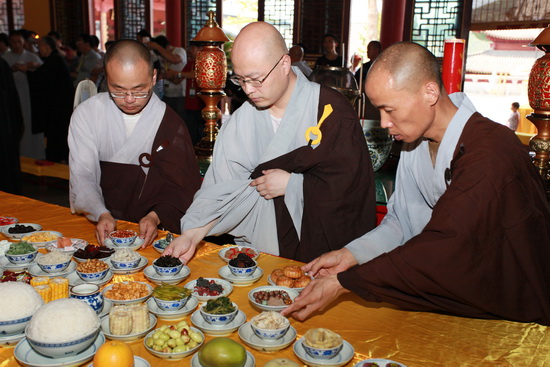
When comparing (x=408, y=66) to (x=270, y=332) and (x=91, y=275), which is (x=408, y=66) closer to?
(x=270, y=332)

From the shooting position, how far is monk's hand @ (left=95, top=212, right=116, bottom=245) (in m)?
2.27

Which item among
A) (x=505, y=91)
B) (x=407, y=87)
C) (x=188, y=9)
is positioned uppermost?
(x=188, y=9)

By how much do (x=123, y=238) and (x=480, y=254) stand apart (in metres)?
1.35

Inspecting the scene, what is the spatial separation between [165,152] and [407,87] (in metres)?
1.37

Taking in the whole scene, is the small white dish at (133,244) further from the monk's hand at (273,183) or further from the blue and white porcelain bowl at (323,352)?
the blue and white porcelain bowl at (323,352)

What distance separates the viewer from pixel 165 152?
264cm

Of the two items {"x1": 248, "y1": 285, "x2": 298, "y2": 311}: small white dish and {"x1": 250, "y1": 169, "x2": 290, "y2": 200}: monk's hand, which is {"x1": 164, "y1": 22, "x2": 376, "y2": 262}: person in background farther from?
{"x1": 248, "y1": 285, "x2": 298, "y2": 311}: small white dish

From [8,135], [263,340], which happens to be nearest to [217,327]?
[263,340]

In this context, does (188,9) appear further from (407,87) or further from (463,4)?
(407,87)

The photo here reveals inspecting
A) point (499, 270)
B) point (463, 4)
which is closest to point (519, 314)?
point (499, 270)

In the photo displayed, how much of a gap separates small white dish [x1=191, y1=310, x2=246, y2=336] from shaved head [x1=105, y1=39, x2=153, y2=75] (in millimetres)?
1310

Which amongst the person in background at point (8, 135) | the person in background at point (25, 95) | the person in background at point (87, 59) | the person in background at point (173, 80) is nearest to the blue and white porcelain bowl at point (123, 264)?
the person in background at point (8, 135)

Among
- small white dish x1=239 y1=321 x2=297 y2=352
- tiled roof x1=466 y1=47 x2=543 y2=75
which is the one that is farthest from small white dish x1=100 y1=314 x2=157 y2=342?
tiled roof x1=466 y1=47 x2=543 y2=75

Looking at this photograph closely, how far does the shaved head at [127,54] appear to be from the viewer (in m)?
2.39
